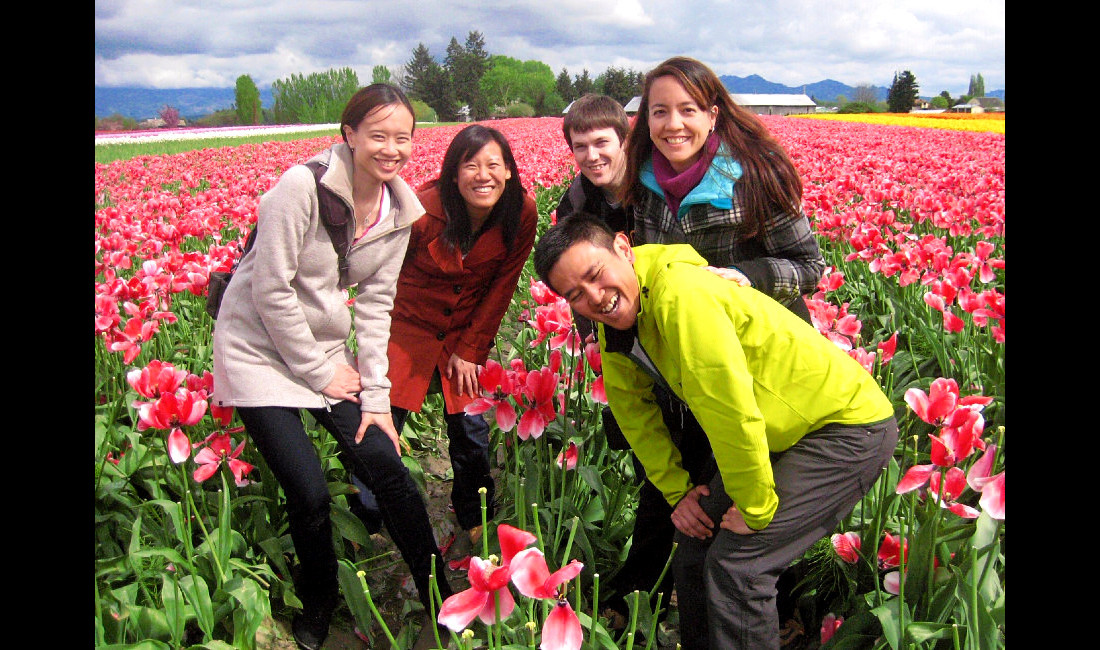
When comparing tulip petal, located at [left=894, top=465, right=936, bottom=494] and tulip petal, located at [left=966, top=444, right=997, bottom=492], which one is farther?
tulip petal, located at [left=894, top=465, right=936, bottom=494]

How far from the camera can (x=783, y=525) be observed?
1575 mm

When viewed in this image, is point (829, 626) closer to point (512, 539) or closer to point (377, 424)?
point (512, 539)

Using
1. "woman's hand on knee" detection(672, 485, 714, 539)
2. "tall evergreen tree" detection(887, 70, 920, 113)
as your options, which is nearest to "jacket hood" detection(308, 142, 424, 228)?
"woman's hand on knee" detection(672, 485, 714, 539)

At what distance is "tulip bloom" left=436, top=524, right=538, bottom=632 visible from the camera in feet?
3.71

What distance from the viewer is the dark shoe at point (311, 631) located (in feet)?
6.87

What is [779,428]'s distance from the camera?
5.22 ft

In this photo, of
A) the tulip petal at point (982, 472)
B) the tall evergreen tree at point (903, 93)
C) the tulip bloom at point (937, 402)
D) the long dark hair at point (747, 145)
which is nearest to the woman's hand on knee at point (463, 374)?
the long dark hair at point (747, 145)

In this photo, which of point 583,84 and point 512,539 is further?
point 583,84

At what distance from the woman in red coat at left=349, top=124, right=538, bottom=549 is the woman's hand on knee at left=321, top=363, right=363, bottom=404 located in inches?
16.9

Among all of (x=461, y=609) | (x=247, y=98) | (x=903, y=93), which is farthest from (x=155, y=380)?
(x=903, y=93)

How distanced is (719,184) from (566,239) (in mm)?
545

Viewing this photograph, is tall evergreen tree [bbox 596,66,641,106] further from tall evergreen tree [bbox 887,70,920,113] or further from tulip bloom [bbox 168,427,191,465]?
tulip bloom [bbox 168,427,191,465]

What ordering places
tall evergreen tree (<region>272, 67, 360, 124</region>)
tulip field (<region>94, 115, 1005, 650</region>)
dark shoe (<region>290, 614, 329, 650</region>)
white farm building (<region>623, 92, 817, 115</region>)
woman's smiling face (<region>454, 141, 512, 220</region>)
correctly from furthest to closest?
white farm building (<region>623, 92, 817, 115</region>) → tall evergreen tree (<region>272, 67, 360, 124</region>) → woman's smiling face (<region>454, 141, 512, 220</region>) → dark shoe (<region>290, 614, 329, 650</region>) → tulip field (<region>94, 115, 1005, 650</region>)

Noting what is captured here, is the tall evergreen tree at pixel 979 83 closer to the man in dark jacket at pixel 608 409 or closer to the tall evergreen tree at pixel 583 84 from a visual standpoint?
the man in dark jacket at pixel 608 409
